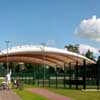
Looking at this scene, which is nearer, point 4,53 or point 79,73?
point 79,73

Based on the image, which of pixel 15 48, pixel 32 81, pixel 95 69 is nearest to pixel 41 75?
pixel 32 81

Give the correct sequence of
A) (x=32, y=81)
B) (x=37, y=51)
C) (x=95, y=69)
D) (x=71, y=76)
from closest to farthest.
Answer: (x=95, y=69) < (x=71, y=76) < (x=32, y=81) < (x=37, y=51)

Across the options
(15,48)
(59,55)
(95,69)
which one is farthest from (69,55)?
(95,69)

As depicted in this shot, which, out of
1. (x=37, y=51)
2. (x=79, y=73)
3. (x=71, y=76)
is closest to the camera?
(x=79, y=73)

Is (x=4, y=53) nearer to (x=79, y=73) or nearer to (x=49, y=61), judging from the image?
(x=49, y=61)

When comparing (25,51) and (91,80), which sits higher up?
(25,51)

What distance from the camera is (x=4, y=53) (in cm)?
6262

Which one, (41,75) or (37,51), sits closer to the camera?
(41,75)

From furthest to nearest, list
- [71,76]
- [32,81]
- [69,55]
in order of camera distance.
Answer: [69,55]
[32,81]
[71,76]

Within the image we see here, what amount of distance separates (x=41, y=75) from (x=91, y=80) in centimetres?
1876

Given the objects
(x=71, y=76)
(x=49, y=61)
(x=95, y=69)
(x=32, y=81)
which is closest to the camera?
(x=95, y=69)

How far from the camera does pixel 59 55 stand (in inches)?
2739

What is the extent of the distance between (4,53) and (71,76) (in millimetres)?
23809

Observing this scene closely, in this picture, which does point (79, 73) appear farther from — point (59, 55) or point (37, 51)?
point (59, 55)
